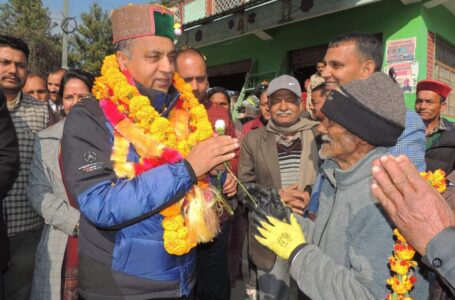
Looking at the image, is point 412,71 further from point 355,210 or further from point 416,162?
point 355,210

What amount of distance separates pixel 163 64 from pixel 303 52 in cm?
781

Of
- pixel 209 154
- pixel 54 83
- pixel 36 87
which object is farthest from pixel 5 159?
pixel 54 83

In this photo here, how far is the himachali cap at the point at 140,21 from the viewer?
2.01 meters

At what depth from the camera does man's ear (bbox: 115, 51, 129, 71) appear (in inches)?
83.0

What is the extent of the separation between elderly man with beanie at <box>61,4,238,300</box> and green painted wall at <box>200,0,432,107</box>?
6.12 metres

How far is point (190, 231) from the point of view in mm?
1959

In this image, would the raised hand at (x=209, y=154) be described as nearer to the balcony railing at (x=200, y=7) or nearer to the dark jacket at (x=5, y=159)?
the dark jacket at (x=5, y=159)

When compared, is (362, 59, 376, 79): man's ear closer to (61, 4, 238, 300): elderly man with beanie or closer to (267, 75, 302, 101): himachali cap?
(267, 75, 302, 101): himachali cap

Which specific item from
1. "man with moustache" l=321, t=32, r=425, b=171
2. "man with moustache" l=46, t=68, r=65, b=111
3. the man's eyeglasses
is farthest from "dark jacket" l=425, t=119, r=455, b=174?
"man with moustache" l=46, t=68, r=65, b=111

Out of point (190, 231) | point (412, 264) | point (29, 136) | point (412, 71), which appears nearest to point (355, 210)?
point (412, 264)

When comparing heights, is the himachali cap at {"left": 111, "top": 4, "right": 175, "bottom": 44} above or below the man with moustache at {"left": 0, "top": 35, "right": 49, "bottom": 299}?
above

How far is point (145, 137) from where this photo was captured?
1940 millimetres

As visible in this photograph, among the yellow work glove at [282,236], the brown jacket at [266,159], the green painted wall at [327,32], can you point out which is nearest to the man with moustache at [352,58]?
the brown jacket at [266,159]

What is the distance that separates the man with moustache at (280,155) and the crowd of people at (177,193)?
0.57 m
